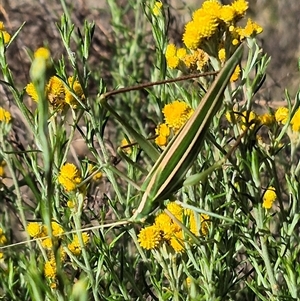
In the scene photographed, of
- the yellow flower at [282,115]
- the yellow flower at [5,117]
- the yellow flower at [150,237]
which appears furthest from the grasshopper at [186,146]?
the yellow flower at [5,117]

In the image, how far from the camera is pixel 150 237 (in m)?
0.79

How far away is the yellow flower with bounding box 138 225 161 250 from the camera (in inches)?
31.0

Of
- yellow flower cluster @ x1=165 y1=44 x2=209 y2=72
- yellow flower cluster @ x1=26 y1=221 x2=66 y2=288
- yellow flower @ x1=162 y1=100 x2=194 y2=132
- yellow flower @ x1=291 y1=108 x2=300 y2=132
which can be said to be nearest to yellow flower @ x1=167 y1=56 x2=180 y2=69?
yellow flower cluster @ x1=165 y1=44 x2=209 y2=72

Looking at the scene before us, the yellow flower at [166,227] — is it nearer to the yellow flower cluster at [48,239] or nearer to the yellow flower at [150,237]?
the yellow flower at [150,237]

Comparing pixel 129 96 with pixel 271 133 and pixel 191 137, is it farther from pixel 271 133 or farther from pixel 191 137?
pixel 191 137

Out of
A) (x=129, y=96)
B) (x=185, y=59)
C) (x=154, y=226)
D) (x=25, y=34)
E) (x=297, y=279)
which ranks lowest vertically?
(x=297, y=279)

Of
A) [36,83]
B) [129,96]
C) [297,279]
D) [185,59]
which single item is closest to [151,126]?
[129,96]

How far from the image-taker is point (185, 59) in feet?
2.82

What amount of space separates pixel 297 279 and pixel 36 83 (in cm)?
56

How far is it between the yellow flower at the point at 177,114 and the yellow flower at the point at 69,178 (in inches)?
6.6

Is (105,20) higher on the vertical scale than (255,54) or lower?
higher

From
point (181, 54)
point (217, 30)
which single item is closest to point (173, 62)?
point (181, 54)

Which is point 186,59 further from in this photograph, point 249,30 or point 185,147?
point 185,147

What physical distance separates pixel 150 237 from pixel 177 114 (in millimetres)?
183
